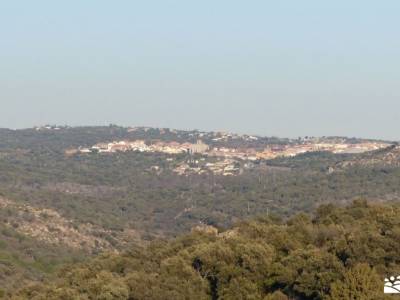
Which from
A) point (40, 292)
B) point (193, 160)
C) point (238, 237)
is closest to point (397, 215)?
point (238, 237)

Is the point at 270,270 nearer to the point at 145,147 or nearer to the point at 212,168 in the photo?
the point at 212,168

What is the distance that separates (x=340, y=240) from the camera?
27.2 m

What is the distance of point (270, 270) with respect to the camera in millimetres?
26906

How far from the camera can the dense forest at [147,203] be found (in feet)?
118

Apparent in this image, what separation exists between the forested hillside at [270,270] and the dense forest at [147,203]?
19 centimetres

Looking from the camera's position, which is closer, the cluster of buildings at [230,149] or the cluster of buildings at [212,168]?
the cluster of buildings at [212,168]

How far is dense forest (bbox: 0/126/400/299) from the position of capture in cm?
3606

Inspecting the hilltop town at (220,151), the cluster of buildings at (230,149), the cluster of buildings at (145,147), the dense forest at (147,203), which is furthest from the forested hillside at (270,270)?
the cluster of buildings at (145,147)

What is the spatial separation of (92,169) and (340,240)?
12458cm

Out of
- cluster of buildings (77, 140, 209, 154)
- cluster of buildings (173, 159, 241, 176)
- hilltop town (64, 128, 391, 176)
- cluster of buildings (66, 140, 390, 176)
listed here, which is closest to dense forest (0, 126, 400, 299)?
cluster of buildings (173, 159, 241, 176)

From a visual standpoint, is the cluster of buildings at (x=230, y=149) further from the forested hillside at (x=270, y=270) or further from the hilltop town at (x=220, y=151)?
the forested hillside at (x=270, y=270)

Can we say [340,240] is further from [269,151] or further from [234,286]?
[269,151]

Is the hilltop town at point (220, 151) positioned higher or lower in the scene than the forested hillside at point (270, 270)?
lower

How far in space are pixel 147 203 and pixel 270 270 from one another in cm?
8368
